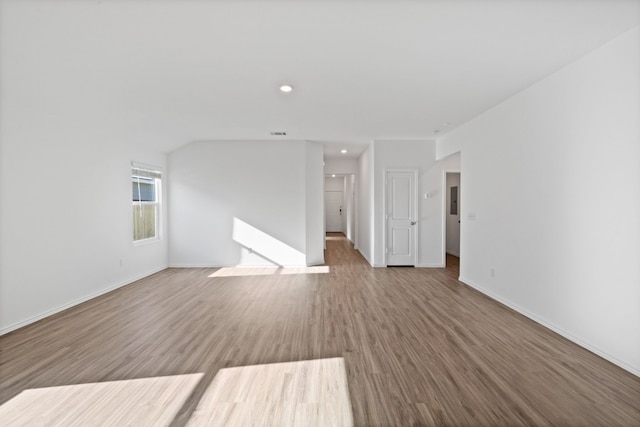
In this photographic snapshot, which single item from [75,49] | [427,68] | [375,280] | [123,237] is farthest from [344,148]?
[75,49]

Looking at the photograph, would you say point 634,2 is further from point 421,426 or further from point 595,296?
point 421,426

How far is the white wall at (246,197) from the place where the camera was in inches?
252

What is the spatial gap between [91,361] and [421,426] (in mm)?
2673

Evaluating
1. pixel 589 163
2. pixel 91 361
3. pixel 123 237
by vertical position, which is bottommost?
pixel 91 361

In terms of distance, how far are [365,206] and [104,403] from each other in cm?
635

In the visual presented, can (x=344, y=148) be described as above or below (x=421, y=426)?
above

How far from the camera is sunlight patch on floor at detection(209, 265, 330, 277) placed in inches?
229

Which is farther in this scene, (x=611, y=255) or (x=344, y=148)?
(x=344, y=148)

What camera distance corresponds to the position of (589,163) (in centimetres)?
278

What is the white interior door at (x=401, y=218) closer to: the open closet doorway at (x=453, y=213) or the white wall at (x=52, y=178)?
the open closet doorway at (x=453, y=213)

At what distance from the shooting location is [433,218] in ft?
21.1

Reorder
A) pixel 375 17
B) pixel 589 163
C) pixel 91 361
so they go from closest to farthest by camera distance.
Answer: pixel 375 17 < pixel 91 361 < pixel 589 163

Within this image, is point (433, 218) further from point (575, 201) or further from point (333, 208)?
→ point (333, 208)

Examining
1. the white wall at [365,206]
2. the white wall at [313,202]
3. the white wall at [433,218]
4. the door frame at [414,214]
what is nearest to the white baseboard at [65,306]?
the white wall at [313,202]
